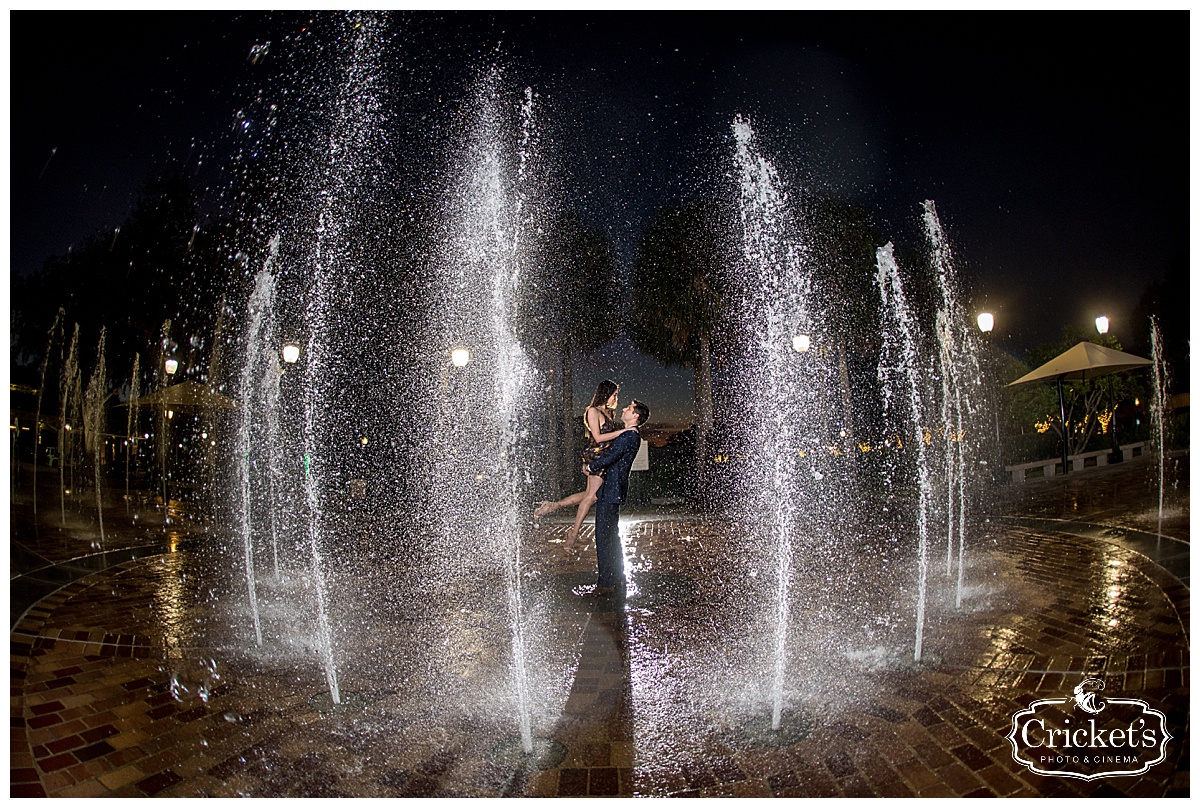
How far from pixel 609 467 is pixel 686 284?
1559cm

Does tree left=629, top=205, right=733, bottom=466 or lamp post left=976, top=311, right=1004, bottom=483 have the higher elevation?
tree left=629, top=205, right=733, bottom=466

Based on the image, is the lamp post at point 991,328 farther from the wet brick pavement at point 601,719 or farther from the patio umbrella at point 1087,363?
the wet brick pavement at point 601,719

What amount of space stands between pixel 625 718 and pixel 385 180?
48.2 ft

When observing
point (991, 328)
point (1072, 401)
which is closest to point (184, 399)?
point (991, 328)

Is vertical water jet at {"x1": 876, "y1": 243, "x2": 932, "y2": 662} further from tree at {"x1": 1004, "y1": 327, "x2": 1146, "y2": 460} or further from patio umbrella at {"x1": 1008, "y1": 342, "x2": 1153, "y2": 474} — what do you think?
tree at {"x1": 1004, "y1": 327, "x2": 1146, "y2": 460}

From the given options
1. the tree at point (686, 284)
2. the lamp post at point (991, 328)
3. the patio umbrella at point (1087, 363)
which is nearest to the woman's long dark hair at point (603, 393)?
the lamp post at point (991, 328)

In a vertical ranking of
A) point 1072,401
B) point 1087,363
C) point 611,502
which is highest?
point 1087,363

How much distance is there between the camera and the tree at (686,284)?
19.6 m

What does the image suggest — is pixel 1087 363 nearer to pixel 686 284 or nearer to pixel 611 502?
pixel 686 284

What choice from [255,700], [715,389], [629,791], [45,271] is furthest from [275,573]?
[45,271]

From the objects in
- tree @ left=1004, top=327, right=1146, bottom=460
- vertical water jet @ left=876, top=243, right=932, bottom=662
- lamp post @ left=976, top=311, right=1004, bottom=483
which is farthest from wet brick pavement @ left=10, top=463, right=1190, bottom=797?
tree @ left=1004, top=327, right=1146, bottom=460

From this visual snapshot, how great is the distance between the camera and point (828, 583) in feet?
18.0

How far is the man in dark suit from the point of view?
5.16m

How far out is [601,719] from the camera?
2961mm
